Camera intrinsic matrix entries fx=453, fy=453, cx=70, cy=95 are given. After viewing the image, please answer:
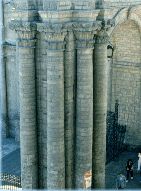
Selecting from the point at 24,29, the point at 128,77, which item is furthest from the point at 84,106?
the point at 128,77

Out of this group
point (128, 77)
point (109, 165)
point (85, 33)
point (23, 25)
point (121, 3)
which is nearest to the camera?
point (23, 25)

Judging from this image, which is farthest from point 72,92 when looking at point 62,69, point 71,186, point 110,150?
point 110,150

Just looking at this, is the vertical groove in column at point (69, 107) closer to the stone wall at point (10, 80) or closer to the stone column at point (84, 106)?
the stone column at point (84, 106)

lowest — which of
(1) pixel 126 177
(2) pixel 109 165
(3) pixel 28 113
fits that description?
(1) pixel 126 177

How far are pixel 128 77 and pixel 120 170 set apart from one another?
5277 millimetres

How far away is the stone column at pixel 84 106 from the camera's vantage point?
13.0 metres

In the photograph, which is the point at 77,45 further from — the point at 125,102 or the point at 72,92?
the point at 125,102

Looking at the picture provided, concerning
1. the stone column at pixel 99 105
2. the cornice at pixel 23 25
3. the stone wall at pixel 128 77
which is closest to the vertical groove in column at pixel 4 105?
the stone wall at pixel 128 77

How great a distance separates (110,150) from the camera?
2384cm

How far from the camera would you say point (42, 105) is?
528 inches

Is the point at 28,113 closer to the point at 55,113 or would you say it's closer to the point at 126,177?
the point at 55,113

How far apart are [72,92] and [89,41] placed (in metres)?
1.57

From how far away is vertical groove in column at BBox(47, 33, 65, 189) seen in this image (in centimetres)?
1264

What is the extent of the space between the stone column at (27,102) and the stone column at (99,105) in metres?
1.88
